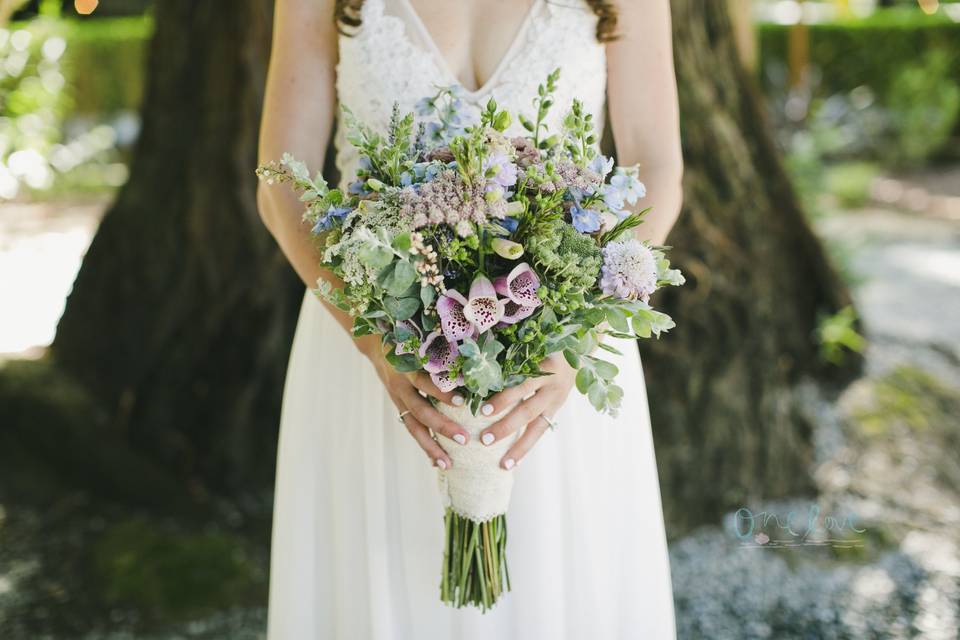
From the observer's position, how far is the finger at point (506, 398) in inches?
67.5

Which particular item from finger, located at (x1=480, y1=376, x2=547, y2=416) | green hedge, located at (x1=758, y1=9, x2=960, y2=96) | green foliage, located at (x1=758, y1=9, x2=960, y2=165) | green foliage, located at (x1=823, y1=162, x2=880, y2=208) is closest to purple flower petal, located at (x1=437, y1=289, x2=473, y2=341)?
finger, located at (x1=480, y1=376, x2=547, y2=416)

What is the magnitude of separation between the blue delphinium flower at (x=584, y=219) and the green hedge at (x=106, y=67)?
14.6 meters

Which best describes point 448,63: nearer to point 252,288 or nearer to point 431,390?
point 431,390

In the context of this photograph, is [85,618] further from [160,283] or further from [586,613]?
[586,613]

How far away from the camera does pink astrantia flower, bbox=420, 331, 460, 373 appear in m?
1.59

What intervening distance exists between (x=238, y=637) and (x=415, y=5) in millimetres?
2570

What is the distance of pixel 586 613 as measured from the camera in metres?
2.13

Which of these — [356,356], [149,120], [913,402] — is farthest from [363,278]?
[913,402]

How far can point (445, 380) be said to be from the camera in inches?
64.3

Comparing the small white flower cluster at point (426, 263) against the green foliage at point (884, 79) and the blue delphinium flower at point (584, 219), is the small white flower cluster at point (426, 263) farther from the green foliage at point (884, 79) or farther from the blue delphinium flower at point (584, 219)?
the green foliage at point (884, 79)

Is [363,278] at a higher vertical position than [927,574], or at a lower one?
higher

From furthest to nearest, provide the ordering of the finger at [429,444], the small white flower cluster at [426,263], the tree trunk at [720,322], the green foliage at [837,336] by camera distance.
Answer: the green foliage at [837,336] < the tree trunk at [720,322] < the finger at [429,444] < the small white flower cluster at [426,263]

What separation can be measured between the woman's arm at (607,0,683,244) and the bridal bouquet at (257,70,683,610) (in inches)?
17.4

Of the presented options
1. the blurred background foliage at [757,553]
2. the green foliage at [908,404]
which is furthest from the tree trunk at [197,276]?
the green foliage at [908,404]
